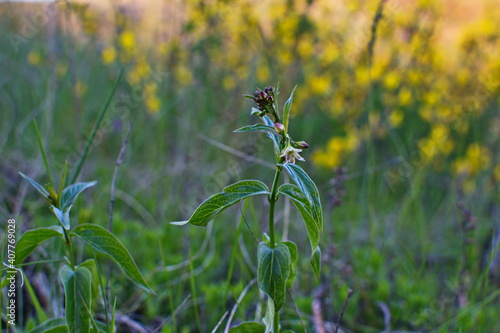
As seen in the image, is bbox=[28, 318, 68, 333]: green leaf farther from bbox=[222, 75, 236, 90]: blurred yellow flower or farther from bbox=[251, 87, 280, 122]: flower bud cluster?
bbox=[222, 75, 236, 90]: blurred yellow flower

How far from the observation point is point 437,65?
13.4ft

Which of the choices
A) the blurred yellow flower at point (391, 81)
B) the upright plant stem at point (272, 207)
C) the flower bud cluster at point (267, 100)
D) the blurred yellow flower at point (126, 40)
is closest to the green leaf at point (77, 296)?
the upright plant stem at point (272, 207)

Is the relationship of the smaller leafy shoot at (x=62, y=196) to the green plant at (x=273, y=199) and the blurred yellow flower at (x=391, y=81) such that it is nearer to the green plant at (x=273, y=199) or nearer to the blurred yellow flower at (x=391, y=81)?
the green plant at (x=273, y=199)

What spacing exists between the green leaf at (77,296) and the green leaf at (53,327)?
102 mm

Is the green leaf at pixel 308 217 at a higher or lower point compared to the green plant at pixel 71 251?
higher

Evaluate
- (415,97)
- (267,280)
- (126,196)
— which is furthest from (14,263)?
(415,97)

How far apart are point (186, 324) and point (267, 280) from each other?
921 millimetres

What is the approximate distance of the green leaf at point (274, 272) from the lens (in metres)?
0.83

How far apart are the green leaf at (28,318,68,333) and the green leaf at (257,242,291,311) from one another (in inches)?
16.8

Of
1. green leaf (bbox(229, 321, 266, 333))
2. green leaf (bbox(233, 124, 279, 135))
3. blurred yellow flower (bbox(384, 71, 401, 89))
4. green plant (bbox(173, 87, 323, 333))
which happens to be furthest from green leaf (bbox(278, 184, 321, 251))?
blurred yellow flower (bbox(384, 71, 401, 89))

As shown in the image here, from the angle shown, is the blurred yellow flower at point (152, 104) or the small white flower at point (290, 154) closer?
the small white flower at point (290, 154)

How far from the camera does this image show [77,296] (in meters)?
0.89

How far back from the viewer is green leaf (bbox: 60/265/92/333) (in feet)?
2.83

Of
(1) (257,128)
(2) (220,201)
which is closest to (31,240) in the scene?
(2) (220,201)
